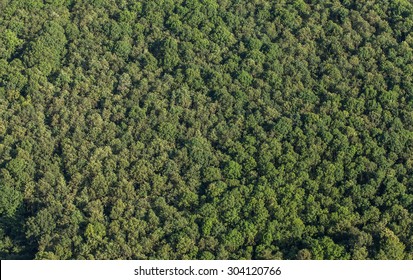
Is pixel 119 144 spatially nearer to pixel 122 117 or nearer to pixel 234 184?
pixel 122 117

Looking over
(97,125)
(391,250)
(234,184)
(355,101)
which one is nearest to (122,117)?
(97,125)

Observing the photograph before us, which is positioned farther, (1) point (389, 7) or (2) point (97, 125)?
(1) point (389, 7)

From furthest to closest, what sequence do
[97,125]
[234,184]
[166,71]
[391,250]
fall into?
[166,71]
[97,125]
[234,184]
[391,250]

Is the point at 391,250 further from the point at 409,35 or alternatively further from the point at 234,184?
the point at 409,35

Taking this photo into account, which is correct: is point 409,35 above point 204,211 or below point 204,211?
above

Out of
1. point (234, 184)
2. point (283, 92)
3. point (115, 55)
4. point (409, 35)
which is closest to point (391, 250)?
point (234, 184)

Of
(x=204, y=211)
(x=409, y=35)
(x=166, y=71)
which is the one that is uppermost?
(x=409, y=35)

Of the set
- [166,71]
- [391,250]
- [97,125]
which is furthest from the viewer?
[166,71]
